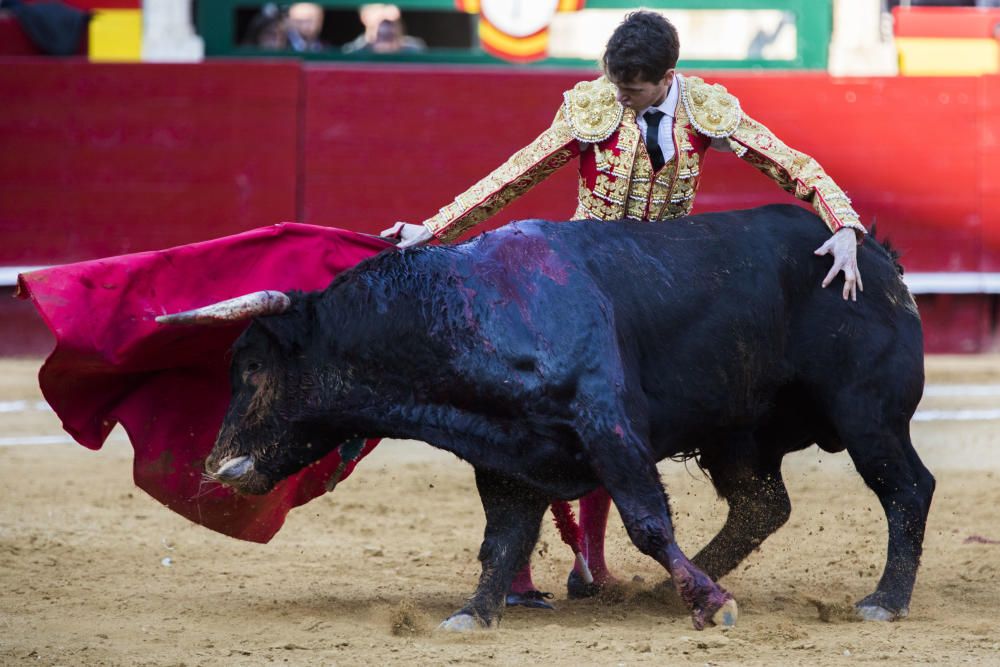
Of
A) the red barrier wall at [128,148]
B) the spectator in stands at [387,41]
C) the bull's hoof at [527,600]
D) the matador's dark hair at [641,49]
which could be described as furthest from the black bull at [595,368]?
the spectator in stands at [387,41]

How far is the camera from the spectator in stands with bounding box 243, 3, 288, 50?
9.80 m

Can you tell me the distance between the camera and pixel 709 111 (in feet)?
11.2

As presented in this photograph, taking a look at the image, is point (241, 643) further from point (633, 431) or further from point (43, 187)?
point (43, 187)

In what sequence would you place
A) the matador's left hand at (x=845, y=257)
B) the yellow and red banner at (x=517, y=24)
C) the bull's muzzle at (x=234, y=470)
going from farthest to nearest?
the yellow and red banner at (x=517, y=24)
the matador's left hand at (x=845, y=257)
the bull's muzzle at (x=234, y=470)

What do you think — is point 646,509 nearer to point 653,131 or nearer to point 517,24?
point 653,131

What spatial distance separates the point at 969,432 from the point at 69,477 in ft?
11.1

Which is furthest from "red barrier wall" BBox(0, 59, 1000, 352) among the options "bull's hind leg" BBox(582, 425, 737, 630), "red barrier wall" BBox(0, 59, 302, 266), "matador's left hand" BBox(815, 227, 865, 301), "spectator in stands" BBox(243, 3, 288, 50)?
"bull's hind leg" BBox(582, 425, 737, 630)

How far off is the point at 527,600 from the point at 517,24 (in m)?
7.07

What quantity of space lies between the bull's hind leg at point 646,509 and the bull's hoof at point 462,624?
1.24ft

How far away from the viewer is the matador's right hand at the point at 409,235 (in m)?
3.48

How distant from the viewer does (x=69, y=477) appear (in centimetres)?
509

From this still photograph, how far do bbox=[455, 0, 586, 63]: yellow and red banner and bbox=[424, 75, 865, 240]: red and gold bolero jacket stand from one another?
6.69m

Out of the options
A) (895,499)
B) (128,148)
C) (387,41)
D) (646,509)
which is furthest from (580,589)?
(387,41)

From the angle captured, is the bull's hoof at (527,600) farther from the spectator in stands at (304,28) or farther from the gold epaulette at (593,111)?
the spectator in stands at (304,28)
